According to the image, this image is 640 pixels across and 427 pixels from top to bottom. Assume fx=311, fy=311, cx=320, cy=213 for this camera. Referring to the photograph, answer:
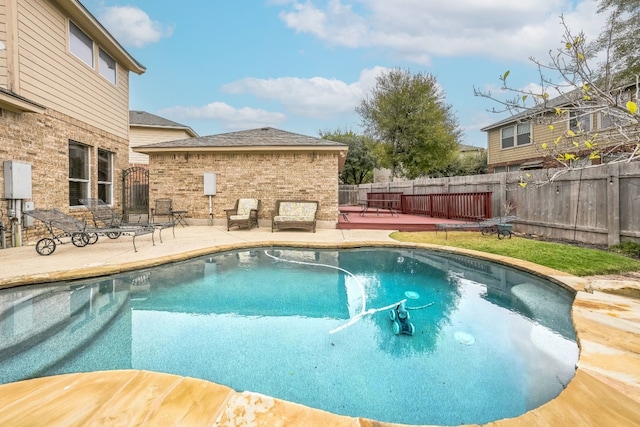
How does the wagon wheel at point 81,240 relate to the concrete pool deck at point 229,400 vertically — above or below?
above

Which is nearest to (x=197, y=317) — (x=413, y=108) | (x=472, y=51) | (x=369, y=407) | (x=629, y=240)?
(x=369, y=407)

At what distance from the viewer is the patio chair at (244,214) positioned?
945 centimetres

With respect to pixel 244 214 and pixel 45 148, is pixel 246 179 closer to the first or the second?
Answer: pixel 244 214

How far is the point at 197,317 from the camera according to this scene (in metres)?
3.67

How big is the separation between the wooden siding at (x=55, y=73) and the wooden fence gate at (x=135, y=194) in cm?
164

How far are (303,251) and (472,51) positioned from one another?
33.8 ft

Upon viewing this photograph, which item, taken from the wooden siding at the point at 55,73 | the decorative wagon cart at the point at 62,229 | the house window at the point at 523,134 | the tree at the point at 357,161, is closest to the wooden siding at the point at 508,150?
the house window at the point at 523,134

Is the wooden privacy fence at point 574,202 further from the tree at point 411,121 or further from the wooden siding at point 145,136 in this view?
the wooden siding at point 145,136

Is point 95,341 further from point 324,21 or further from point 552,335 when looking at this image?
point 324,21

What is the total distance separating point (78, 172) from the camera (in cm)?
871

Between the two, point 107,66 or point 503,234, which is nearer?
point 503,234

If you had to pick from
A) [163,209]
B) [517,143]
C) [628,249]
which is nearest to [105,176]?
[163,209]

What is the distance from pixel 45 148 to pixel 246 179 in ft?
17.0

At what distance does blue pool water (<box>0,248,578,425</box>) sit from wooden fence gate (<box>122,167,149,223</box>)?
6921mm
